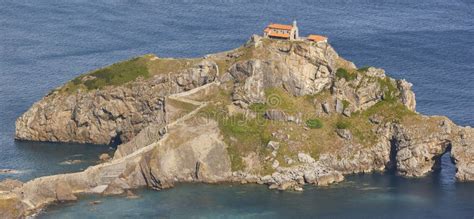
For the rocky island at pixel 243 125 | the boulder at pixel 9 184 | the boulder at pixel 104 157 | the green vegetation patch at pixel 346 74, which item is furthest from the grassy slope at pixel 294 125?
the boulder at pixel 9 184

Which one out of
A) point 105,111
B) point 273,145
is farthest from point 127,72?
point 273,145

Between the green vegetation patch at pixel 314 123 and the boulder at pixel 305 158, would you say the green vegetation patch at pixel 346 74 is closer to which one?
the green vegetation patch at pixel 314 123

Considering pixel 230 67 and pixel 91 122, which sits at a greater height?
pixel 230 67

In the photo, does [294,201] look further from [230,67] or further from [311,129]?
[230,67]

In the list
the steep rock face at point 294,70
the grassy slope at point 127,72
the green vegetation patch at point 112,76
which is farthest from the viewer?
the green vegetation patch at point 112,76

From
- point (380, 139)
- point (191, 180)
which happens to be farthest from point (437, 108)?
point (191, 180)

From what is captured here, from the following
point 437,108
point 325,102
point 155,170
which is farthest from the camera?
point 437,108
